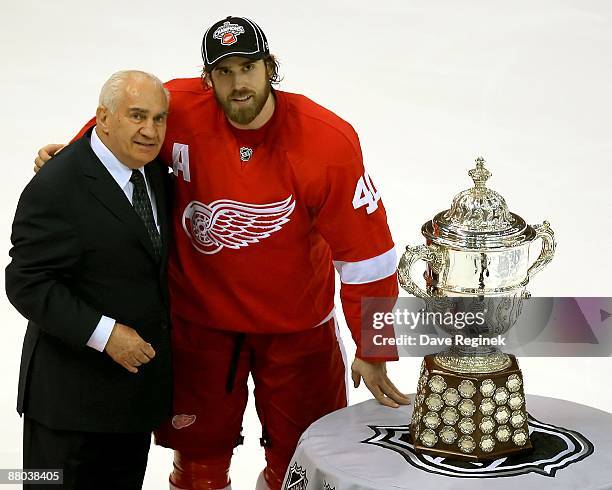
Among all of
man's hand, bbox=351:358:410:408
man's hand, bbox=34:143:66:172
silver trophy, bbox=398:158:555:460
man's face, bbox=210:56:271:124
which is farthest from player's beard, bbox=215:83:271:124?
man's hand, bbox=351:358:410:408

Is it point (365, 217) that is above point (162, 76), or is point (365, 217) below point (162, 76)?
below

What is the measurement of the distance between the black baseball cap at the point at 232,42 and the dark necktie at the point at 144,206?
0.99ft

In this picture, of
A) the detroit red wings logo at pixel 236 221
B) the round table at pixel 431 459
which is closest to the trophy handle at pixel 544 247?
the round table at pixel 431 459

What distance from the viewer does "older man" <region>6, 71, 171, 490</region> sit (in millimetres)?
2939

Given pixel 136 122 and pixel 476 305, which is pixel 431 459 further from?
pixel 136 122

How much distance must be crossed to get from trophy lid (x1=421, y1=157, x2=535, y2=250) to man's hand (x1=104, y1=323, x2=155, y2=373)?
68 cm

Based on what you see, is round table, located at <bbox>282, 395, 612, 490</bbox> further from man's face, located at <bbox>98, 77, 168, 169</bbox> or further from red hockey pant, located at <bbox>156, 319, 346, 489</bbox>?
man's face, located at <bbox>98, 77, 168, 169</bbox>

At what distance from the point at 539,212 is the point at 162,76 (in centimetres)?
197

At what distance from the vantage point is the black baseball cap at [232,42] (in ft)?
10.0

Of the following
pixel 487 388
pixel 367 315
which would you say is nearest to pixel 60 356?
pixel 367 315

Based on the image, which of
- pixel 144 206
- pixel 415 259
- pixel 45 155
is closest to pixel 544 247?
pixel 415 259

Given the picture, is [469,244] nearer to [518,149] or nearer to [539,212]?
[539,212]

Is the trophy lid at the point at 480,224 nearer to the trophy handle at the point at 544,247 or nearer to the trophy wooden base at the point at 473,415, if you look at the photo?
the trophy handle at the point at 544,247

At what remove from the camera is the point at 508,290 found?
2775 mm
